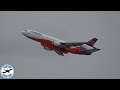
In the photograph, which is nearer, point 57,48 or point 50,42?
point 50,42

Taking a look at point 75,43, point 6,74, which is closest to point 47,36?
point 75,43

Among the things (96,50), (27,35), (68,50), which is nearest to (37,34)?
(27,35)

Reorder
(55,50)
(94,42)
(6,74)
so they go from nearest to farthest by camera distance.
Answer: (6,74) → (94,42) → (55,50)

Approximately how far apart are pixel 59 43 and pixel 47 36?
404cm

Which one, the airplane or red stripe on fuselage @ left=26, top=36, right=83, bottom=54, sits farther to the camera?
red stripe on fuselage @ left=26, top=36, right=83, bottom=54

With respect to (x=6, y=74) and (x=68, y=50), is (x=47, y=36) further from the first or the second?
(x=6, y=74)

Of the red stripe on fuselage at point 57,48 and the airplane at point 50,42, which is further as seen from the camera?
the red stripe on fuselage at point 57,48

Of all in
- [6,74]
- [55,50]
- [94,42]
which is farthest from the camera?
[55,50]

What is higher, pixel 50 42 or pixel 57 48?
pixel 50 42

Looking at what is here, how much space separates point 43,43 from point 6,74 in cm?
3463

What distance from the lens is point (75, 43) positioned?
98.6 metres

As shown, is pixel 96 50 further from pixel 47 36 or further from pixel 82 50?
pixel 47 36

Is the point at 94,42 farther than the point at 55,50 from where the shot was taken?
No

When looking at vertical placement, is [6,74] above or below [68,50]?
below
